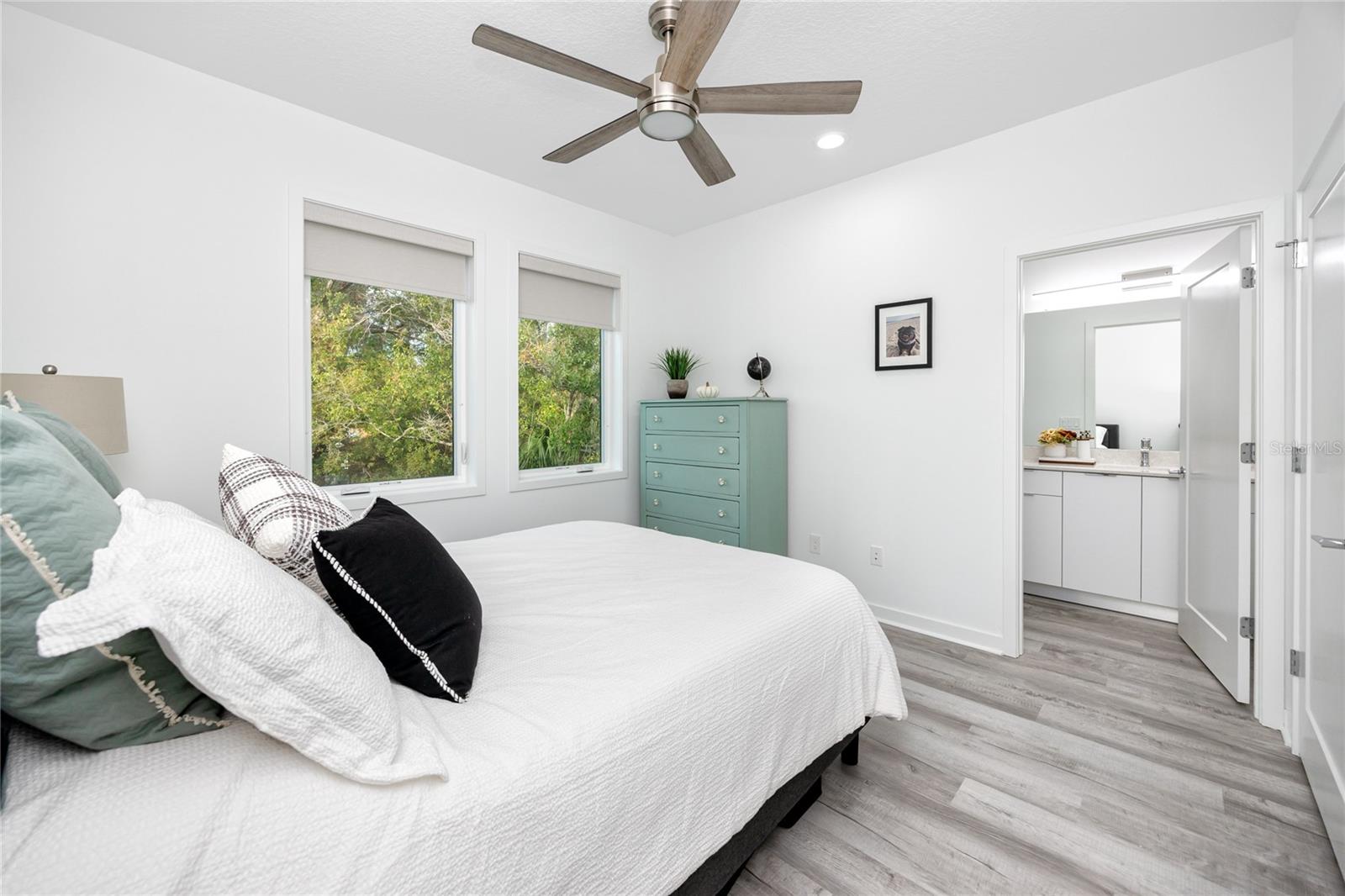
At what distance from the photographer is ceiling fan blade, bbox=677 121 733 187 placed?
202 centimetres

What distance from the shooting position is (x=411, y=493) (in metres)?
2.99

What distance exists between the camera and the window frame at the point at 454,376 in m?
2.65

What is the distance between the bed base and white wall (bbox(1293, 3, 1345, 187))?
7.42 ft

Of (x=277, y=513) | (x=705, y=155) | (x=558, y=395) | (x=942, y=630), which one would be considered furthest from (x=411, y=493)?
(x=942, y=630)

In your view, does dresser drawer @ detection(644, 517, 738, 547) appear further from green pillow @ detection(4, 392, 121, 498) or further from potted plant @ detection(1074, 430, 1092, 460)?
potted plant @ detection(1074, 430, 1092, 460)

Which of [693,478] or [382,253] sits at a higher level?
[382,253]

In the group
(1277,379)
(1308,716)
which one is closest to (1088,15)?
(1277,379)

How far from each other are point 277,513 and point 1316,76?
3.20m

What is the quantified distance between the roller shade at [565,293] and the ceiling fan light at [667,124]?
70.4 inches

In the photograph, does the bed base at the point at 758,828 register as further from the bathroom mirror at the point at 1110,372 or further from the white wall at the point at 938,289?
the bathroom mirror at the point at 1110,372

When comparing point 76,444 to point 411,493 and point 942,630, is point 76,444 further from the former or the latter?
point 942,630

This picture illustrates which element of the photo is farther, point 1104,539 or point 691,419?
point 691,419

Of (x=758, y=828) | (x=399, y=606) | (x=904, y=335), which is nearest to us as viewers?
(x=399, y=606)

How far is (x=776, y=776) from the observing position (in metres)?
1.42
